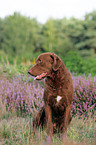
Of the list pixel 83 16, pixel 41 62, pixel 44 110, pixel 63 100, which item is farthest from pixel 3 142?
pixel 83 16

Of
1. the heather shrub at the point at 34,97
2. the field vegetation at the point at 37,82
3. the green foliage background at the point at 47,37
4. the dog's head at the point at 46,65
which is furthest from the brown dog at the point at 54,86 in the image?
the green foliage background at the point at 47,37

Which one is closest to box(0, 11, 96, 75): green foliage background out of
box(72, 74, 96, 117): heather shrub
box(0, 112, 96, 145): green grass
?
box(72, 74, 96, 117): heather shrub

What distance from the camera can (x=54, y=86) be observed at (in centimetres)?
300

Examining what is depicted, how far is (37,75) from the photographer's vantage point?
2.88 m

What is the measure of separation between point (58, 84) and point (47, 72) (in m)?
0.25

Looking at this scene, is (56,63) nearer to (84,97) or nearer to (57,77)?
(57,77)

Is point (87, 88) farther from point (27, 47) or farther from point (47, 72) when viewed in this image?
point (27, 47)

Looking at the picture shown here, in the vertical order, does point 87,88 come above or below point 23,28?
below

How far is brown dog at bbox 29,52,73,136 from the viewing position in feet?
9.56

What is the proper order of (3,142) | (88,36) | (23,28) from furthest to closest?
(23,28) → (88,36) → (3,142)

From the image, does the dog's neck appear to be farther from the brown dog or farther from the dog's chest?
the dog's chest

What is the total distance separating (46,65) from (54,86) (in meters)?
0.34

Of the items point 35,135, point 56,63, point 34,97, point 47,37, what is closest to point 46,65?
point 56,63

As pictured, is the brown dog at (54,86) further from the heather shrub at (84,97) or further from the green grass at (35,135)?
the heather shrub at (84,97)
